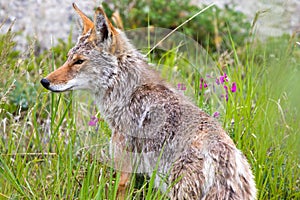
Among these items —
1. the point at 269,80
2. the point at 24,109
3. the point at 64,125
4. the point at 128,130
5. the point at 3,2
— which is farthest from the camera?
the point at 3,2

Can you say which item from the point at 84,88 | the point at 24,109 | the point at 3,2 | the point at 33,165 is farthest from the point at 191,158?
the point at 3,2

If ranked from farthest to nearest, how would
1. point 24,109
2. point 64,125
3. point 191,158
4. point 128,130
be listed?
point 24,109, point 64,125, point 128,130, point 191,158

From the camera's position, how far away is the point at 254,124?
4320 millimetres

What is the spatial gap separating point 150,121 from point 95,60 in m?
0.57

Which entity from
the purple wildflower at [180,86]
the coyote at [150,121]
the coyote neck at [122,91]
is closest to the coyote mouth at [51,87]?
the coyote at [150,121]

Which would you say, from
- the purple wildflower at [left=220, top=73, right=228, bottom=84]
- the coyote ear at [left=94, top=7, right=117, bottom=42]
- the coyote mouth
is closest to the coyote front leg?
the coyote mouth

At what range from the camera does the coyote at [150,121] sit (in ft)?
11.7

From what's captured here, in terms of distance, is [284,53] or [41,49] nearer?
[284,53]

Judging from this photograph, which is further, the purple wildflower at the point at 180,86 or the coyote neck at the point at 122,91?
the purple wildflower at the point at 180,86

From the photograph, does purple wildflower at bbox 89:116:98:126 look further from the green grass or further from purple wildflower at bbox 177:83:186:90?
purple wildflower at bbox 177:83:186:90

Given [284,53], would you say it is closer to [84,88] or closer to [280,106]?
[280,106]

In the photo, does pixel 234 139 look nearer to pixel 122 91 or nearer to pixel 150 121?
pixel 150 121

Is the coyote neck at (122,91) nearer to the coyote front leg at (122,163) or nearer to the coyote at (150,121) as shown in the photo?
the coyote at (150,121)

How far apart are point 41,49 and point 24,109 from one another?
151cm
